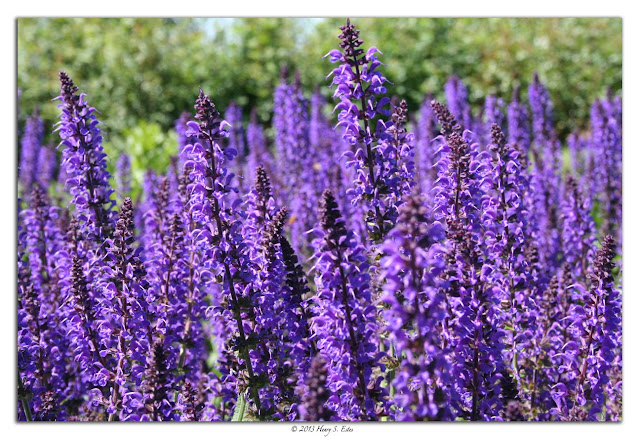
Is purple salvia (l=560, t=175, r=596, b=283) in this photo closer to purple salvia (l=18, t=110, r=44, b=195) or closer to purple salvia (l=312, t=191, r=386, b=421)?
purple salvia (l=312, t=191, r=386, b=421)

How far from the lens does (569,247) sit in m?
7.31

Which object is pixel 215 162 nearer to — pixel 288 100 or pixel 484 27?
pixel 288 100

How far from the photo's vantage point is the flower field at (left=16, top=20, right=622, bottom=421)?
3957 millimetres

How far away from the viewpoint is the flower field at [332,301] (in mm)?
3957

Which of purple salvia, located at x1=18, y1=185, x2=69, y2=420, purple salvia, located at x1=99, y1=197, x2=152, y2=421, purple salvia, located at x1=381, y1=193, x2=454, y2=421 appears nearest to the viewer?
purple salvia, located at x1=381, y1=193, x2=454, y2=421

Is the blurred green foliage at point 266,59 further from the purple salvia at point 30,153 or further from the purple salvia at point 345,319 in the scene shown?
the purple salvia at point 345,319

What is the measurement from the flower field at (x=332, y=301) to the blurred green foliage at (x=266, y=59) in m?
7.72

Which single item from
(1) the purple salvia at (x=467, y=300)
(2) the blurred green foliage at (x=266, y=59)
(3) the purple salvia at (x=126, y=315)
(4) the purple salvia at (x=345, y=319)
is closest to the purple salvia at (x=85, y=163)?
(3) the purple salvia at (x=126, y=315)

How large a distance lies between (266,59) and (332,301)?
1335 cm

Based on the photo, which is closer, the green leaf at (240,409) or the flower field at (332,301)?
the flower field at (332,301)

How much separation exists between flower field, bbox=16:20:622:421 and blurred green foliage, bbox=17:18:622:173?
25.3ft

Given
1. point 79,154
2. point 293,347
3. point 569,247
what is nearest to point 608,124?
point 569,247

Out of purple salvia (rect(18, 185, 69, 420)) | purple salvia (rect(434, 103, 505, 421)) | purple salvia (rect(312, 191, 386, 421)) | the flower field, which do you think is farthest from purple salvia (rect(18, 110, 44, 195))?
purple salvia (rect(312, 191, 386, 421))

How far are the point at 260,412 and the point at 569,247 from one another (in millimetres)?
4104
